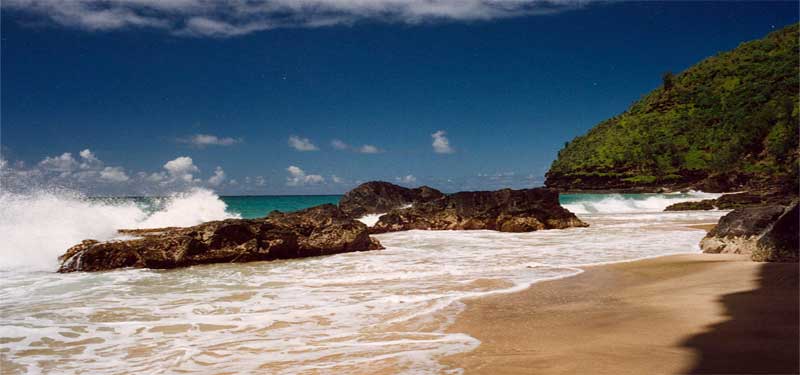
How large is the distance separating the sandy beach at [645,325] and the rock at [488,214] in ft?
37.5

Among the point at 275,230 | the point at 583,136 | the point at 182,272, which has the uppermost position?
the point at 583,136

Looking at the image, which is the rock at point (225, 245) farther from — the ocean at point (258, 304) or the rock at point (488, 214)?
the rock at point (488, 214)

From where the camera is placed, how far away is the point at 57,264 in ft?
34.3

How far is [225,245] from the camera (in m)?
11.1

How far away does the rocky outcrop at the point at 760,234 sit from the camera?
7.91 metres

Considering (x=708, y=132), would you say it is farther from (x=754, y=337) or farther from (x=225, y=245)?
(x=754, y=337)

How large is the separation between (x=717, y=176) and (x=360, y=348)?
64571 millimetres

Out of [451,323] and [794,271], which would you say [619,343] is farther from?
[794,271]

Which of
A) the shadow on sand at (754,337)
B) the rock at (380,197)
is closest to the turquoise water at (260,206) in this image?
the rock at (380,197)

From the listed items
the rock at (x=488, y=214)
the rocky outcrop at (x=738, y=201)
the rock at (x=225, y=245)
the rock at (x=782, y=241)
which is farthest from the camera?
the rocky outcrop at (x=738, y=201)

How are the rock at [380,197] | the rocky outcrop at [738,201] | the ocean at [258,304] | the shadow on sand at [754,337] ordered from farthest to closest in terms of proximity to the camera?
the rocky outcrop at [738,201] → the rock at [380,197] → the ocean at [258,304] → the shadow on sand at [754,337]

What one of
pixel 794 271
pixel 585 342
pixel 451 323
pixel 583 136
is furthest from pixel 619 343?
pixel 583 136

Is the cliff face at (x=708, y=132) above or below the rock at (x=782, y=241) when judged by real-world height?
above

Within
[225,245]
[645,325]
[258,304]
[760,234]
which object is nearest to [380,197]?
[225,245]
